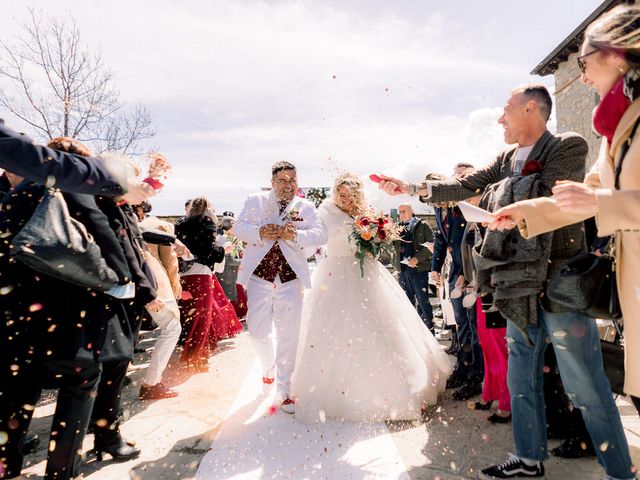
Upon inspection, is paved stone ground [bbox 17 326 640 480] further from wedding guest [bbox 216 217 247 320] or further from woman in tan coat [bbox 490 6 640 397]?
wedding guest [bbox 216 217 247 320]

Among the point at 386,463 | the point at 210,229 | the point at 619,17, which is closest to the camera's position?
the point at 619,17

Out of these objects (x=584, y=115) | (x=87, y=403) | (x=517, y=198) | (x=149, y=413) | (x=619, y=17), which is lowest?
(x=149, y=413)

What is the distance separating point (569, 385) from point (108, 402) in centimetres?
316

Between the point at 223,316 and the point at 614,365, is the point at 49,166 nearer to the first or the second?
the point at 614,365

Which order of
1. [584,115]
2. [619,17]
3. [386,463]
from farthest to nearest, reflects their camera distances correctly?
1. [584,115]
2. [386,463]
3. [619,17]

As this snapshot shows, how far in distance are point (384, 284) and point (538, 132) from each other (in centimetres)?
217

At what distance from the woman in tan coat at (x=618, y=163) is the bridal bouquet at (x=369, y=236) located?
96.5 inches

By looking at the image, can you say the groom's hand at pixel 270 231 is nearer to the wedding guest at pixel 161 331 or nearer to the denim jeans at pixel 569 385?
the wedding guest at pixel 161 331

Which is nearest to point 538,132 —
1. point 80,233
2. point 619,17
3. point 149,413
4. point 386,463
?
point 619,17

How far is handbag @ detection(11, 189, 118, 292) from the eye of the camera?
2.18 m

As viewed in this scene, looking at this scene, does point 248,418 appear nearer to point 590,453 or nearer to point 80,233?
point 80,233

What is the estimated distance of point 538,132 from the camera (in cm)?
260

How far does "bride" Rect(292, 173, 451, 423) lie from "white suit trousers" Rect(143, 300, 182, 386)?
1462 millimetres

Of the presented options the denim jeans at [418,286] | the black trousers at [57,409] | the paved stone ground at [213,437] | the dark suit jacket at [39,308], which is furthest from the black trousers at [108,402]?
the denim jeans at [418,286]
